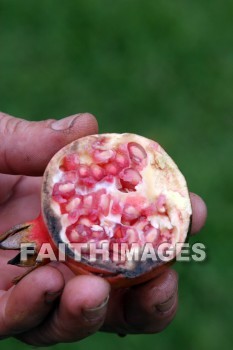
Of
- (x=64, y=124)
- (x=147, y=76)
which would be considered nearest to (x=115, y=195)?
(x=64, y=124)

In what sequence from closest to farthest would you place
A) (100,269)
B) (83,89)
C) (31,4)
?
(100,269) → (83,89) → (31,4)

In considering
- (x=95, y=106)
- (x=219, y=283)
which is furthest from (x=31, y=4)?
(x=219, y=283)

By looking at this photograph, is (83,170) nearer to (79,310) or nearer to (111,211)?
(111,211)

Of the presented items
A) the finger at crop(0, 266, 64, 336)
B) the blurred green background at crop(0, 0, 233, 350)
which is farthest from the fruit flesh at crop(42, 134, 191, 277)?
the blurred green background at crop(0, 0, 233, 350)

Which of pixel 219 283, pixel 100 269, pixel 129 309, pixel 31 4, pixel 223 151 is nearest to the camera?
pixel 100 269

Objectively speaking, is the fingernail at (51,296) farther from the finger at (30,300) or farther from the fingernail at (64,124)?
the fingernail at (64,124)

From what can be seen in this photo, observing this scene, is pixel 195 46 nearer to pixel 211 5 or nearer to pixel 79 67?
pixel 211 5

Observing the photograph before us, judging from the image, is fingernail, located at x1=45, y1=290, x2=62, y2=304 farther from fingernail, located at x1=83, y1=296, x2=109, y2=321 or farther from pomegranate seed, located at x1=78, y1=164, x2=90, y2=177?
pomegranate seed, located at x1=78, y1=164, x2=90, y2=177
